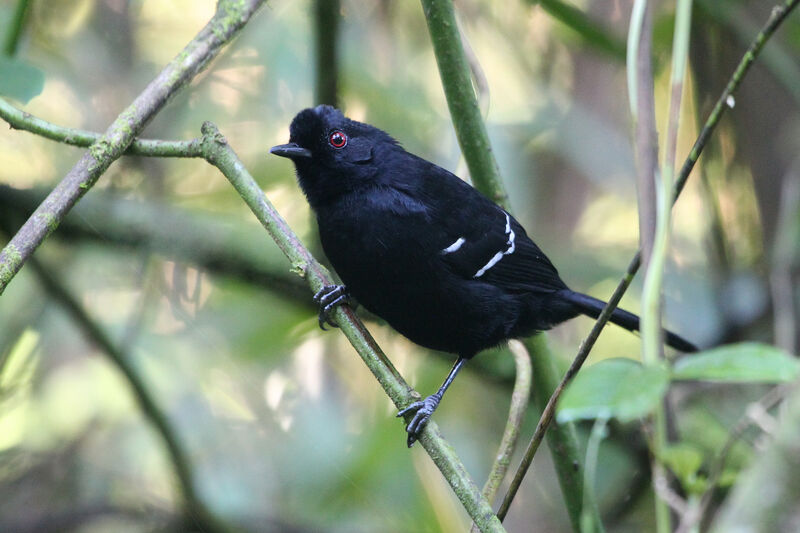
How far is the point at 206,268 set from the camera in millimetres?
3713

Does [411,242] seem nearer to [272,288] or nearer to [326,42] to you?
[272,288]

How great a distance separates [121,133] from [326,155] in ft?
3.40

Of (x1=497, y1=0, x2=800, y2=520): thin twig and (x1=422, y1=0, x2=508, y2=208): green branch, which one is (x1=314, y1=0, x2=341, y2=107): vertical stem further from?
(x1=497, y1=0, x2=800, y2=520): thin twig

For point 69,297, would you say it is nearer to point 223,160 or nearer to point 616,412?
point 223,160

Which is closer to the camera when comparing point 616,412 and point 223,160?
point 616,412

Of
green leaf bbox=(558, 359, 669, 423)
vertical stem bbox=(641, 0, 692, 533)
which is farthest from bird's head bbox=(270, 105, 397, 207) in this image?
green leaf bbox=(558, 359, 669, 423)

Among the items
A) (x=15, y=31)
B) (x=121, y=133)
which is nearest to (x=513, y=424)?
(x=121, y=133)

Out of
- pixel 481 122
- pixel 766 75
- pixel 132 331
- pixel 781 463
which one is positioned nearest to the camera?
pixel 781 463

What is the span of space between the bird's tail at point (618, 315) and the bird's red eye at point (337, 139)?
128 centimetres

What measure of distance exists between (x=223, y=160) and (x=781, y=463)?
2.02 meters

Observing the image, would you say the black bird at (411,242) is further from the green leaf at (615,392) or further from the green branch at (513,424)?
the green leaf at (615,392)

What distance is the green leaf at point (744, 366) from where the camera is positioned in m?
0.91

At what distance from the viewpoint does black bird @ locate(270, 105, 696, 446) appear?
9.86 ft

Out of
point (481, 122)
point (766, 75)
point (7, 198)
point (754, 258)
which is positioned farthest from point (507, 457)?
point (766, 75)
